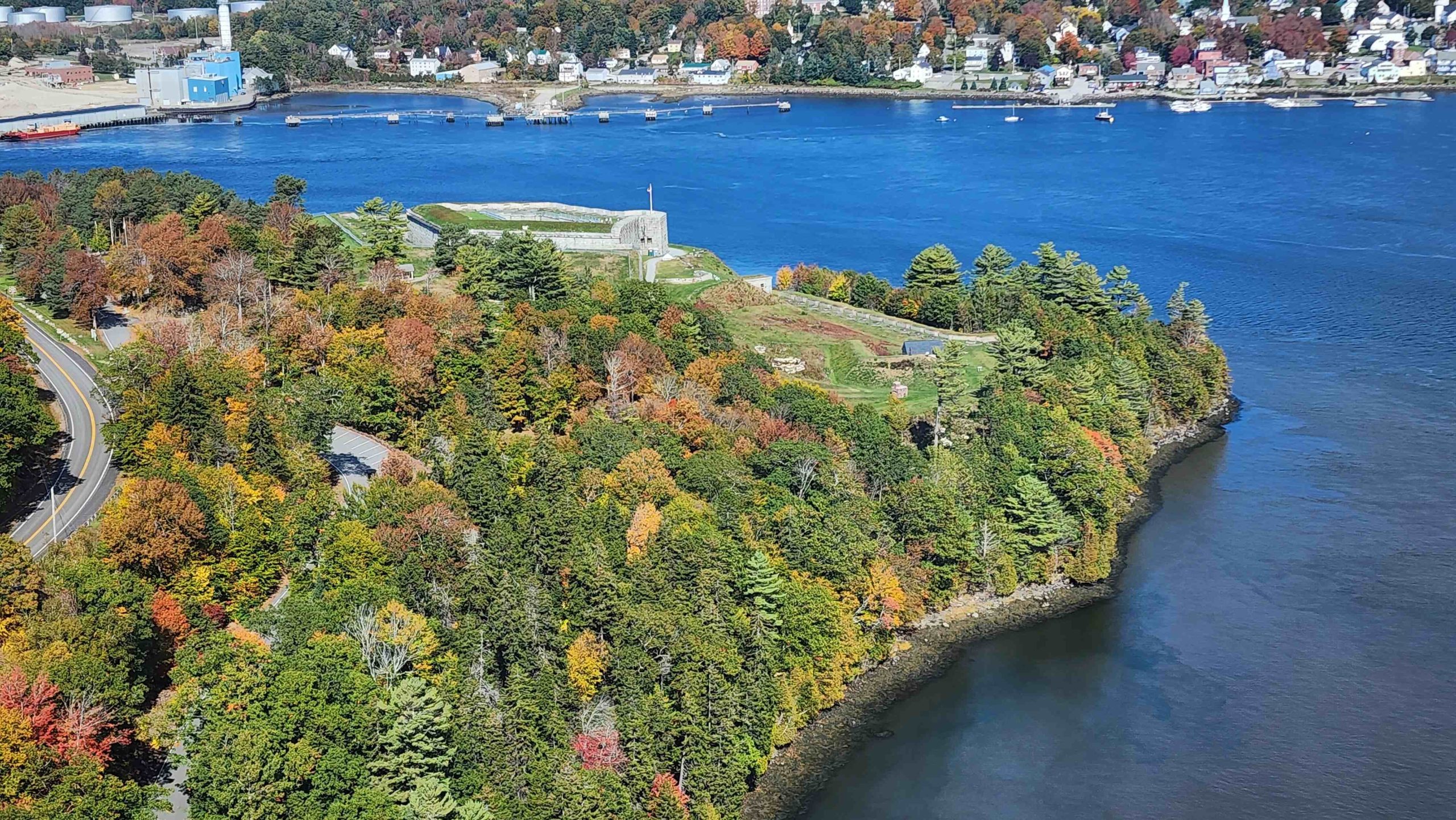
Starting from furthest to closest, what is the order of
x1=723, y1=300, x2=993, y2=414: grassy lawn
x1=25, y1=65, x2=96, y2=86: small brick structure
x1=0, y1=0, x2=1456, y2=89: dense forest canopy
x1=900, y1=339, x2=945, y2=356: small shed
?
x1=0, y1=0, x2=1456, y2=89: dense forest canopy
x1=25, y1=65, x2=96, y2=86: small brick structure
x1=900, y1=339, x2=945, y2=356: small shed
x1=723, y1=300, x2=993, y2=414: grassy lawn

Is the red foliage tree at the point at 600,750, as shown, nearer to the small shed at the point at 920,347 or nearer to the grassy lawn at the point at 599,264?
the small shed at the point at 920,347

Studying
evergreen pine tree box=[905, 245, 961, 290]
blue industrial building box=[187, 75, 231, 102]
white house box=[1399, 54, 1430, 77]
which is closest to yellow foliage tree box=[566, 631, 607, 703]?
evergreen pine tree box=[905, 245, 961, 290]

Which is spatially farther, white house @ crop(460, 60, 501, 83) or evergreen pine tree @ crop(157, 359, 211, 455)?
white house @ crop(460, 60, 501, 83)

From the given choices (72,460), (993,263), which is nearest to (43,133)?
(993,263)

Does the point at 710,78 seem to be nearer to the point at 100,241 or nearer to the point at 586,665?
the point at 100,241

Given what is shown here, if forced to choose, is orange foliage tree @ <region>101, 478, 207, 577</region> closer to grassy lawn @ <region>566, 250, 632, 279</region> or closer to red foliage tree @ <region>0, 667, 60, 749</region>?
red foliage tree @ <region>0, 667, 60, 749</region>
